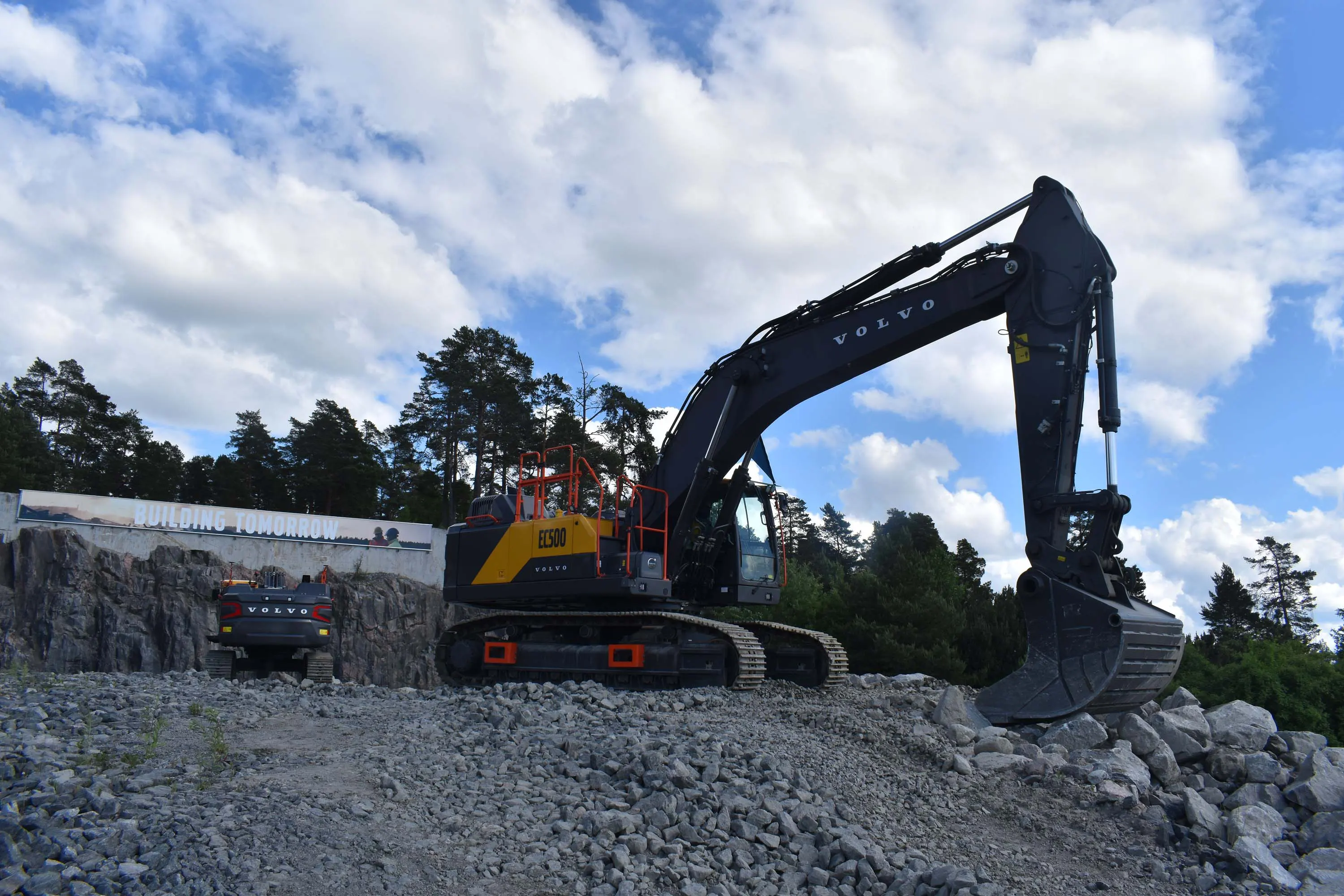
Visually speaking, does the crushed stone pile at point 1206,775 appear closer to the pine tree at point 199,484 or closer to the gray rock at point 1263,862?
the gray rock at point 1263,862

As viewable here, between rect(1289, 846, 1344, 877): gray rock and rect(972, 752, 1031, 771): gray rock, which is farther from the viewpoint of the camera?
rect(972, 752, 1031, 771): gray rock

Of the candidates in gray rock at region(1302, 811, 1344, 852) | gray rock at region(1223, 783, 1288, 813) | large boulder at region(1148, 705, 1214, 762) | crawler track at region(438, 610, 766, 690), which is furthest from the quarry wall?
gray rock at region(1302, 811, 1344, 852)

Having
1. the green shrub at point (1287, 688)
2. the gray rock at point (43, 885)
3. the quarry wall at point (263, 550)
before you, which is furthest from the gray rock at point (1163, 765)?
the quarry wall at point (263, 550)

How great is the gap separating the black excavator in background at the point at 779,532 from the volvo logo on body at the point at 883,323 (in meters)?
0.02

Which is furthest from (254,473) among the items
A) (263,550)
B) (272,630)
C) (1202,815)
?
(1202,815)

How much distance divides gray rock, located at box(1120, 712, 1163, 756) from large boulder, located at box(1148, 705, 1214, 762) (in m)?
0.19

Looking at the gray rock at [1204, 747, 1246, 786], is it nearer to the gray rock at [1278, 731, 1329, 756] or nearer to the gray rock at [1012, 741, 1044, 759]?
the gray rock at [1278, 731, 1329, 756]

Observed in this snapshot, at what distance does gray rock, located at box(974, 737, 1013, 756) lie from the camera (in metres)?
7.75

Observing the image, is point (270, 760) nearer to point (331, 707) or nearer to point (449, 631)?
point (331, 707)

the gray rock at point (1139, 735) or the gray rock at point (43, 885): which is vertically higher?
the gray rock at point (1139, 735)

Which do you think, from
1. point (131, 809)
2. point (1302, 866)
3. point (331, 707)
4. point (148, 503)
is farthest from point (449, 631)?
point (148, 503)

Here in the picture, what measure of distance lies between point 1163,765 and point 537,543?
7.75 m

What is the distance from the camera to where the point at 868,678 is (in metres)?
13.3

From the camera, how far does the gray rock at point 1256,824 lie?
6568 millimetres
